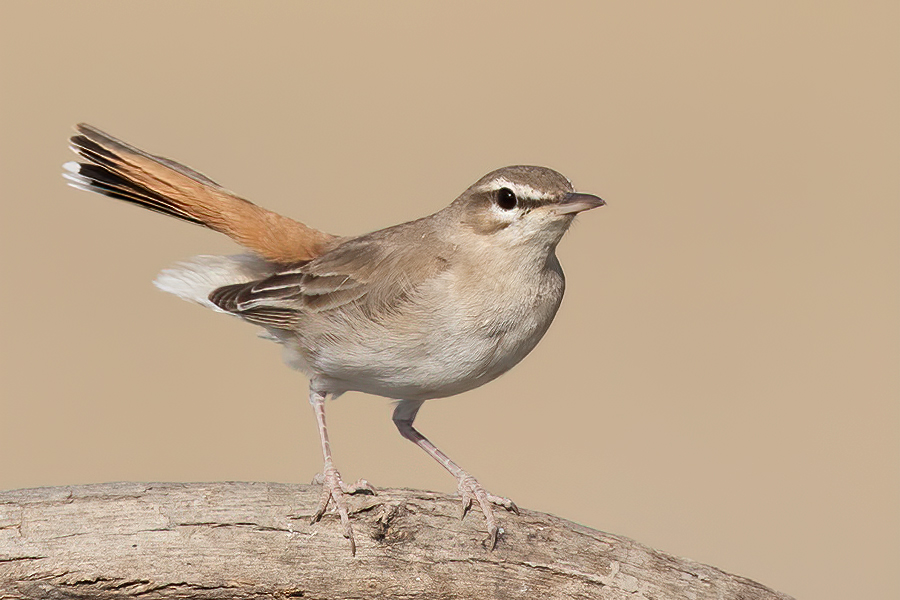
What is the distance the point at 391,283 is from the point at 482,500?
1.40m

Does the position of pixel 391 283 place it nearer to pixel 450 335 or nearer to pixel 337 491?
pixel 450 335

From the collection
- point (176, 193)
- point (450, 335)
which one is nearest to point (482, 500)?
point (450, 335)

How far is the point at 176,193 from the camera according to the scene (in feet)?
20.7

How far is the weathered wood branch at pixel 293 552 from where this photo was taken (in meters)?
4.46

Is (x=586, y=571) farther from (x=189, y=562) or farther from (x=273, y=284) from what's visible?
(x=273, y=284)

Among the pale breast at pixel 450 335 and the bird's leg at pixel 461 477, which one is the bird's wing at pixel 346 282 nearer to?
the pale breast at pixel 450 335

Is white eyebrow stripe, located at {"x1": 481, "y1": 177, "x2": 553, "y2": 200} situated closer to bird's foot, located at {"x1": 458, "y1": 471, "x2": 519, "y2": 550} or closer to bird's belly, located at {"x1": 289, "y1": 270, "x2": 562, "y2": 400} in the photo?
bird's belly, located at {"x1": 289, "y1": 270, "x2": 562, "y2": 400}

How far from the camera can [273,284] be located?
630 cm

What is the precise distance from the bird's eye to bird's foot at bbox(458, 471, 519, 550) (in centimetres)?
160

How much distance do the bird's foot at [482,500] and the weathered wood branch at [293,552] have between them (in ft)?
0.20

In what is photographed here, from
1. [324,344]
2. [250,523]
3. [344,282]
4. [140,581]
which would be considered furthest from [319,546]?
[344,282]

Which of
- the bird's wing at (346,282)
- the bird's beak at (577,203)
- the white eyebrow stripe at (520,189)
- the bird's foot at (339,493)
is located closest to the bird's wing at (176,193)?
the bird's wing at (346,282)

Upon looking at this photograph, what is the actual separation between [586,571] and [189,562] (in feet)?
6.75

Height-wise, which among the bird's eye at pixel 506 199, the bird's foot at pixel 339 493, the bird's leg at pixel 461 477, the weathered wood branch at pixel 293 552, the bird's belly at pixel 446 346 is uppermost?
the bird's eye at pixel 506 199
